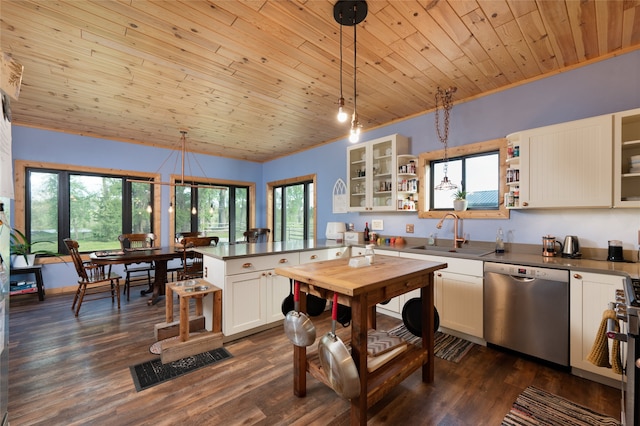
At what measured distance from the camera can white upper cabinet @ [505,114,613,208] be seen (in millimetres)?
2213

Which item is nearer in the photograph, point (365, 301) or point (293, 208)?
point (365, 301)

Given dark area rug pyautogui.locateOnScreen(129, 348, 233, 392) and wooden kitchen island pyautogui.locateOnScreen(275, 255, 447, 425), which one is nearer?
wooden kitchen island pyautogui.locateOnScreen(275, 255, 447, 425)

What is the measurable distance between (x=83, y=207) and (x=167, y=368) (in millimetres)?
3951

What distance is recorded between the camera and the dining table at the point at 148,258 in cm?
339

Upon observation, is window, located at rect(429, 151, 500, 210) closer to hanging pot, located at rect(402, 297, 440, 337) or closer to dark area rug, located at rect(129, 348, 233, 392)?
hanging pot, located at rect(402, 297, 440, 337)

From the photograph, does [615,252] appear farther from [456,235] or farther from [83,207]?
[83,207]

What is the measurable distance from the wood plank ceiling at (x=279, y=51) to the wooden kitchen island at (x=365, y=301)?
5.80ft

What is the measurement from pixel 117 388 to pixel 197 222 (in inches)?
166

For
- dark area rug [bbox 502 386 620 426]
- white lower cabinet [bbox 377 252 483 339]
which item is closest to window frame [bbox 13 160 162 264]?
white lower cabinet [bbox 377 252 483 339]

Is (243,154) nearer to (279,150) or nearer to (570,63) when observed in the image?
(279,150)

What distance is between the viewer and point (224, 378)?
2123 mm

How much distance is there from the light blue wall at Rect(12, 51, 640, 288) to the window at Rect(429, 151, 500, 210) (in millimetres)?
213

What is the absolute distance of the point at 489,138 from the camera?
10.0 ft

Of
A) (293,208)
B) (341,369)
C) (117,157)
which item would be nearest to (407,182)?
(341,369)
